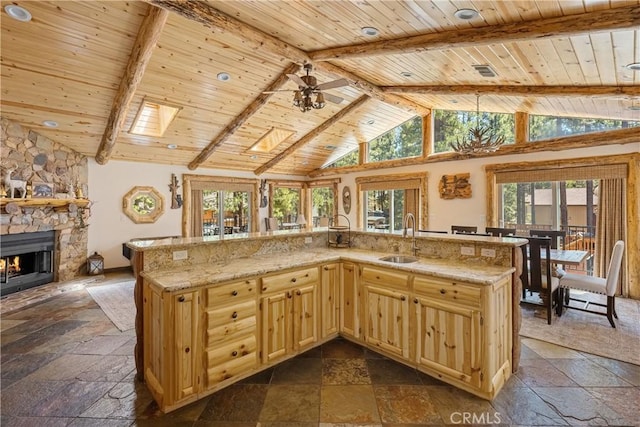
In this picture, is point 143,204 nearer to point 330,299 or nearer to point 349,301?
point 330,299

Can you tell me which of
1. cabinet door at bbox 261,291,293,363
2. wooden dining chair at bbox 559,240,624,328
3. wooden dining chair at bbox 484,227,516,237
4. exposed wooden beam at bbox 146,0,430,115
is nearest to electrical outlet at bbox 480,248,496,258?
cabinet door at bbox 261,291,293,363

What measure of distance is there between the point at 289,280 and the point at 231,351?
729mm

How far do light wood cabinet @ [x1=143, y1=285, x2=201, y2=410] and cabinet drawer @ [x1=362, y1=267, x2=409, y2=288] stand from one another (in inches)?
60.7

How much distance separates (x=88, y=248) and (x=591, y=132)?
9.46 metres

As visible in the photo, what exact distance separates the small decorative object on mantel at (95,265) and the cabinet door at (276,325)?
17.5 ft

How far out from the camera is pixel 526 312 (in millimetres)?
4078

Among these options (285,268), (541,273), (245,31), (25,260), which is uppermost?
(245,31)

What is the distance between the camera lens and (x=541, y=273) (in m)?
3.78

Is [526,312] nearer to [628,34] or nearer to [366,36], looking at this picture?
[628,34]

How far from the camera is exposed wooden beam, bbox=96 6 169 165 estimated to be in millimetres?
3197

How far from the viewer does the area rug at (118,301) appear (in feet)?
12.4

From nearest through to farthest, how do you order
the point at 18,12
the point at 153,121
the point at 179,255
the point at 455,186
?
1. the point at 179,255
2. the point at 18,12
3. the point at 153,121
4. the point at 455,186

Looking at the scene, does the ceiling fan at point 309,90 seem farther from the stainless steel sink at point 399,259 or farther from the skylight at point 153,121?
the skylight at point 153,121

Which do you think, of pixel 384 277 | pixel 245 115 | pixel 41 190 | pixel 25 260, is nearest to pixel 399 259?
pixel 384 277
